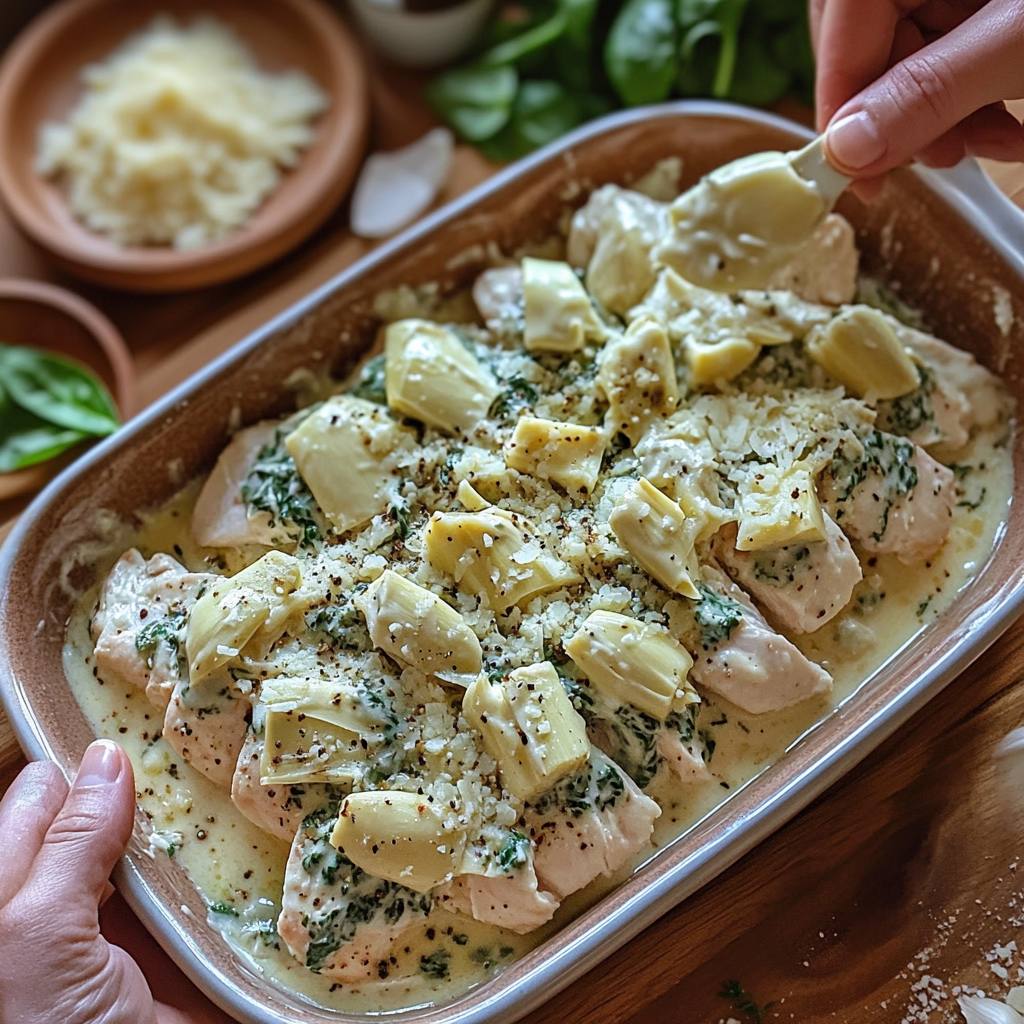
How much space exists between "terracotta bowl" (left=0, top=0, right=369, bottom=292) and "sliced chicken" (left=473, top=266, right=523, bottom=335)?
2.17ft

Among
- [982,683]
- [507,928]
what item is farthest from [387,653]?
[982,683]

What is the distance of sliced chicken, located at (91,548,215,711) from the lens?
1982mm

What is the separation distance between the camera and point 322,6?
3.09m

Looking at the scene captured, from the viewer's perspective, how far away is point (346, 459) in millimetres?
2070

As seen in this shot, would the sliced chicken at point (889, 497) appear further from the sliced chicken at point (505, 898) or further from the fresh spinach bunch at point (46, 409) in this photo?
the fresh spinach bunch at point (46, 409)

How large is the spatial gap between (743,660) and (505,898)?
568mm

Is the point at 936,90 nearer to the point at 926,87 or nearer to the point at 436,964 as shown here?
the point at 926,87

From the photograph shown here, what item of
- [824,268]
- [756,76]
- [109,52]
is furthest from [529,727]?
[109,52]

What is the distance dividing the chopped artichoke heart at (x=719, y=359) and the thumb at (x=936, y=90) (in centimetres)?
38

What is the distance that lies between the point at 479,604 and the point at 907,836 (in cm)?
88

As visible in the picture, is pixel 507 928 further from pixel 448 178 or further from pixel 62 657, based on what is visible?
pixel 448 178

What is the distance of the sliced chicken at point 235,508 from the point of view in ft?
6.91

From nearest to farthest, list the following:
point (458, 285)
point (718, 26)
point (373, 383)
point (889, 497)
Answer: point (889, 497) → point (373, 383) → point (458, 285) → point (718, 26)

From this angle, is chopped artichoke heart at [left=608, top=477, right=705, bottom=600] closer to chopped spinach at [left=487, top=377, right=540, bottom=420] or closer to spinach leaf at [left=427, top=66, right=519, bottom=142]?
chopped spinach at [left=487, top=377, right=540, bottom=420]
